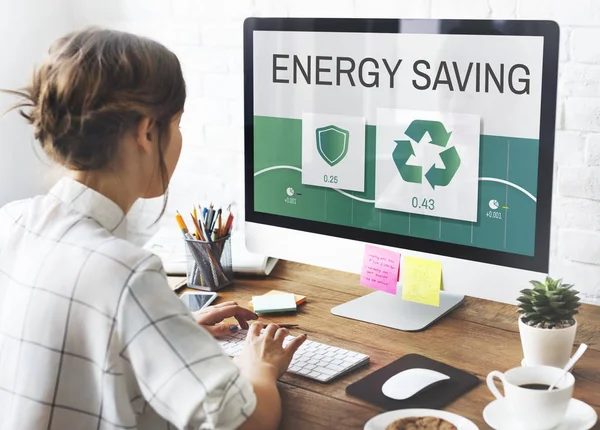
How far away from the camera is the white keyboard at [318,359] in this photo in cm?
129

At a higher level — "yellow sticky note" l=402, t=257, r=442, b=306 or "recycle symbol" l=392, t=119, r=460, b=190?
"recycle symbol" l=392, t=119, r=460, b=190

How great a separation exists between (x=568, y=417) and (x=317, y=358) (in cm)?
41

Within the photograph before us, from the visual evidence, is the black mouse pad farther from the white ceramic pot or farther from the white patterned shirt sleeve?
the white patterned shirt sleeve

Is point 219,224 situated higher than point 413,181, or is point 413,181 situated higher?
point 413,181

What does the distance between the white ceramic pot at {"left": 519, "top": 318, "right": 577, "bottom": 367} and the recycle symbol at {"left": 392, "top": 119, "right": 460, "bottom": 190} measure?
280 mm

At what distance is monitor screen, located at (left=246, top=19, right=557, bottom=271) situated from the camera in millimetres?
1317

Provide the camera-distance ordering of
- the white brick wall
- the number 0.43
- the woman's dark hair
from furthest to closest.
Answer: the white brick wall < the number 0.43 < the woman's dark hair

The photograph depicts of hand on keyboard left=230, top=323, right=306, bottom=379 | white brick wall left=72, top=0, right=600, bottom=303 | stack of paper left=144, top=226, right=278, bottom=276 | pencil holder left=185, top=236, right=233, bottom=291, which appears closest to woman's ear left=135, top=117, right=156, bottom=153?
hand on keyboard left=230, top=323, right=306, bottom=379

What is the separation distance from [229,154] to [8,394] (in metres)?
1.26

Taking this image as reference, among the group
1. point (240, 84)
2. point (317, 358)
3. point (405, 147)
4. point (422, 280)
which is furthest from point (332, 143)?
point (240, 84)

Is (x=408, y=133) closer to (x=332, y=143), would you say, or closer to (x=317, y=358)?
(x=332, y=143)

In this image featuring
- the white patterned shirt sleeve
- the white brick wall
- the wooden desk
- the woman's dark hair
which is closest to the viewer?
the white patterned shirt sleeve

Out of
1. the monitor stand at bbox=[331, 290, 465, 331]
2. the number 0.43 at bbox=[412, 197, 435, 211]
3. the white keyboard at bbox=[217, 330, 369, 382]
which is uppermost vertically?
the number 0.43 at bbox=[412, 197, 435, 211]

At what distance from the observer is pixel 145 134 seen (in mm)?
1130
